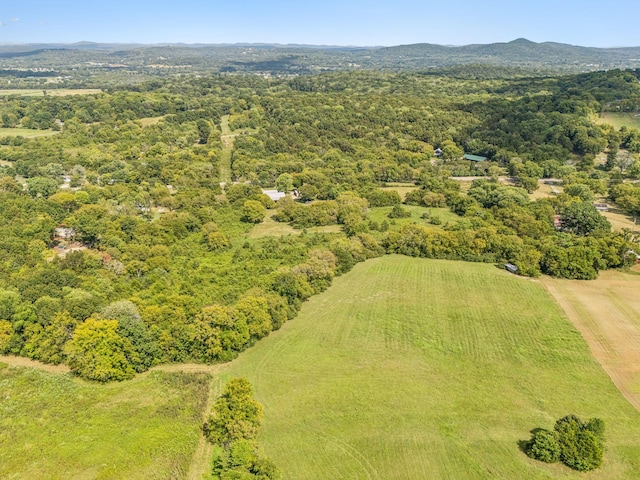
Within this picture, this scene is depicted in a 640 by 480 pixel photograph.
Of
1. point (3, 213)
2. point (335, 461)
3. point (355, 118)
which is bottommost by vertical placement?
point (335, 461)

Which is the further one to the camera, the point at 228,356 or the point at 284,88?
the point at 284,88

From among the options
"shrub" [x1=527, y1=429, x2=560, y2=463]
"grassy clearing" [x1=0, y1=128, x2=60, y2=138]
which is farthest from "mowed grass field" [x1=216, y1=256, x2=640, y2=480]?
"grassy clearing" [x1=0, y1=128, x2=60, y2=138]

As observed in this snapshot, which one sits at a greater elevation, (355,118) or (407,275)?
(355,118)

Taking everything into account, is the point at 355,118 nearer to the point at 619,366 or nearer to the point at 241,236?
the point at 241,236

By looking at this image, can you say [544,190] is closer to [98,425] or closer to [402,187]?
[402,187]

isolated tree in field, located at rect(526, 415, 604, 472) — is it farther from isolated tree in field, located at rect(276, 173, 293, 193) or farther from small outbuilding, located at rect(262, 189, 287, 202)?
isolated tree in field, located at rect(276, 173, 293, 193)

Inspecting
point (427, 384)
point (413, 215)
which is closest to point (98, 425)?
point (427, 384)

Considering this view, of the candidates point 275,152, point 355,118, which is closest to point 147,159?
point 275,152
